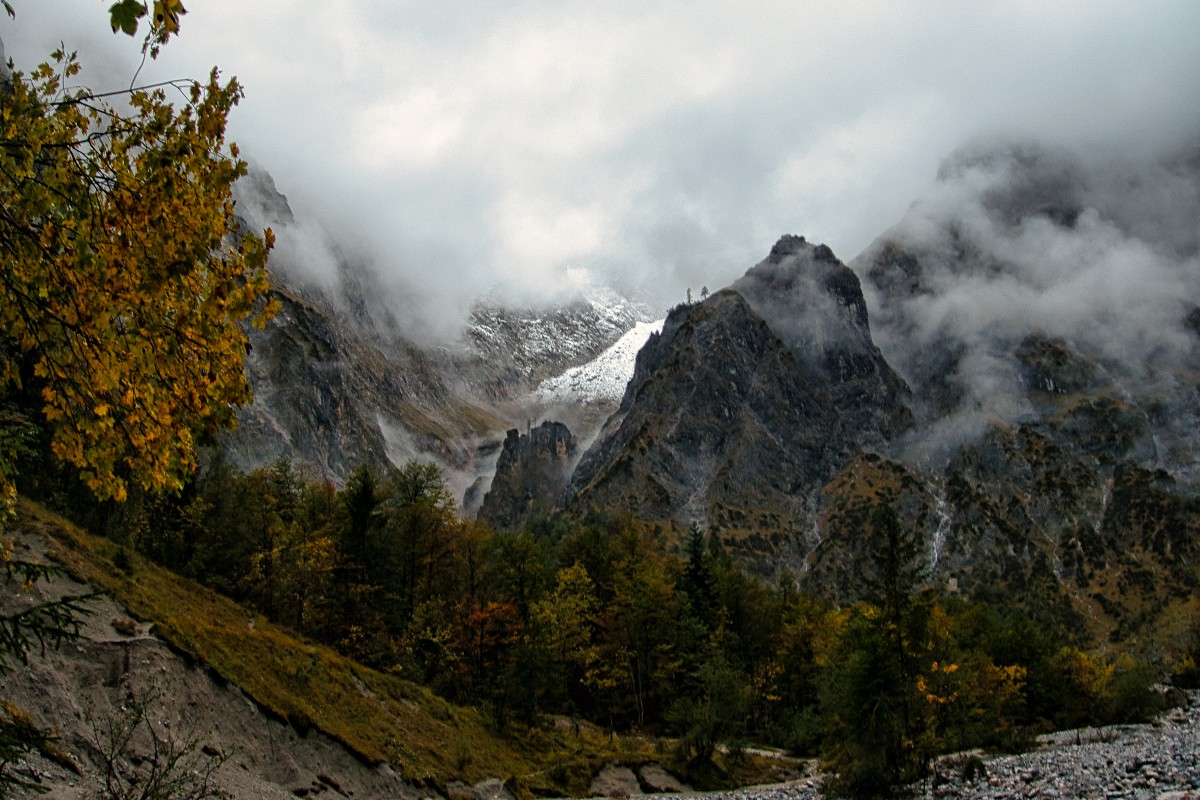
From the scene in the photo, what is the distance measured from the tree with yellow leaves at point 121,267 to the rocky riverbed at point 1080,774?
31.5 metres

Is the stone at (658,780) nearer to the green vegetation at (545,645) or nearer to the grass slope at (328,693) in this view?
the grass slope at (328,693)

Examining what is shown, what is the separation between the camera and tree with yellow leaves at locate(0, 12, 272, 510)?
604cm

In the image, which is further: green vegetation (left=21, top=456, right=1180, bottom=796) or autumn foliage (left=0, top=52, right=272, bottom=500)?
green vegetation (left=21, top=456, right=1180, bottom=796)

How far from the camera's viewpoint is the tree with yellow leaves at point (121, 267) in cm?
604

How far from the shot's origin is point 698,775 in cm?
5019

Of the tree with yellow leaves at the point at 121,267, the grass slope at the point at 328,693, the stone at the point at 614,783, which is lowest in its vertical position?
the stone at the point at 614,783

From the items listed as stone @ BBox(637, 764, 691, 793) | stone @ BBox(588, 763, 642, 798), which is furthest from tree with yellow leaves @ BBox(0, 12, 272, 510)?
stone @ BBox(637, 764, 691, 793)

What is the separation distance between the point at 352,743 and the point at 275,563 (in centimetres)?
2728

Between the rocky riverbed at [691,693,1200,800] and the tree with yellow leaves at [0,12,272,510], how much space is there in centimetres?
3147

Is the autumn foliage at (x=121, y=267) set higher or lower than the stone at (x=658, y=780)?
higher

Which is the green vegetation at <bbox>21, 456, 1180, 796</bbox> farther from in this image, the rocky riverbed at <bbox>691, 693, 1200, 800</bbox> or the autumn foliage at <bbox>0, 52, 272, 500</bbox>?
the autumn foliage at <bbox>0, 52, 272, 500</bbox>

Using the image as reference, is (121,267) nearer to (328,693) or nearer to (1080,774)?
(328,693)

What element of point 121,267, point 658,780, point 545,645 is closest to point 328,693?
point 545,645

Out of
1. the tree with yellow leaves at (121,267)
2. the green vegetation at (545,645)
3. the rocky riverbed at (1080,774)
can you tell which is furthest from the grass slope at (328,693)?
the tree with yellow leaves at (121,267)
